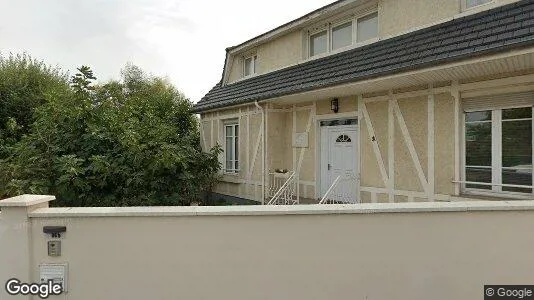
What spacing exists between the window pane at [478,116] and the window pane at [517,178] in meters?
0.99

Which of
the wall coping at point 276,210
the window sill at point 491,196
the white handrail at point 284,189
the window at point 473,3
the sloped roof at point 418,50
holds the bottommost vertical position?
the white handrail at point 284,189

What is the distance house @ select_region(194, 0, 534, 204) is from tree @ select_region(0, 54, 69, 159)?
7.87 m

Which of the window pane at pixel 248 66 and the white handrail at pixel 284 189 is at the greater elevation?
the window pane at pixel 248 66

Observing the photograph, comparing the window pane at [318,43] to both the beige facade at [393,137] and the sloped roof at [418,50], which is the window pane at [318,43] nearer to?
the sloped roof at [418,50]

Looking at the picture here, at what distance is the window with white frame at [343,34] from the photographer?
855 cm

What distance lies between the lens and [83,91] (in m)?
6.87

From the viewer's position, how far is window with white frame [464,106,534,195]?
18.0 ft

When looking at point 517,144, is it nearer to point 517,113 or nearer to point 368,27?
point 517,113

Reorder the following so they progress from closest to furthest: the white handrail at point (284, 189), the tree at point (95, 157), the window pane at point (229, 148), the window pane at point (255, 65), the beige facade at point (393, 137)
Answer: the tree at point (95, 157) < the beige facade at point (393, 137) < the white handrail at point (284, 189) < the window pane at point (229, 148) < the window pane at point (255, 65)

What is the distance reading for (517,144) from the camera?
5.59 m

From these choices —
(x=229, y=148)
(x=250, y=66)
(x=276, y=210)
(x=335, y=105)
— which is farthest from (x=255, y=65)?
(x=276, y=210)

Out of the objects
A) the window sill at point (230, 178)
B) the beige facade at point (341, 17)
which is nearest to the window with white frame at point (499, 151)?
the beige facade at point (341, 17)

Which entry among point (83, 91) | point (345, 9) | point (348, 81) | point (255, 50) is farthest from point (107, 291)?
point (255, 50)

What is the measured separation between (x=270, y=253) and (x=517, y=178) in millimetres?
4920
